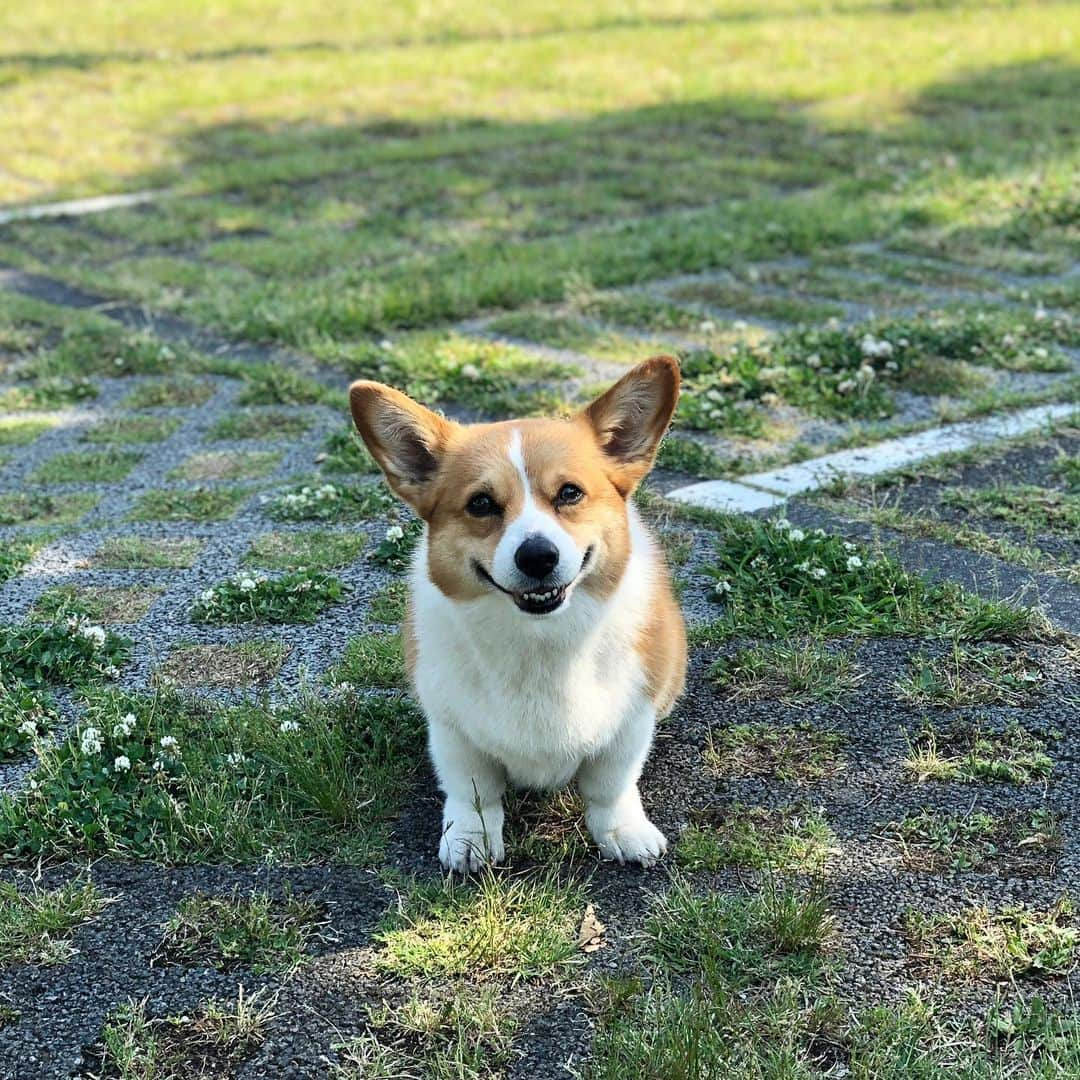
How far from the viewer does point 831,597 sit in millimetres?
4254

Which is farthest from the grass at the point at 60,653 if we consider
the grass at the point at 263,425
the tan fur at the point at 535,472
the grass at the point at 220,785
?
the grass at the point at 263,425

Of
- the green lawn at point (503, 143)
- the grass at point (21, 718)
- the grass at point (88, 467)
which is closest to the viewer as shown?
the grass at point (21, 718)

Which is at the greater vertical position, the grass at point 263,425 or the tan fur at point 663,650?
the tan fur at point 663,650

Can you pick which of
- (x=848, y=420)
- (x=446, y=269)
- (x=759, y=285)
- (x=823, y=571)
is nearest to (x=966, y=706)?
(x=823, y=571)

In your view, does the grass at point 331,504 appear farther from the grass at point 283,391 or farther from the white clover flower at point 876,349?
the white clover flower at point 876,349

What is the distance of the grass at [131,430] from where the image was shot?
6.18 meters

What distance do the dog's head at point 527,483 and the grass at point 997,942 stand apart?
1.01 metres

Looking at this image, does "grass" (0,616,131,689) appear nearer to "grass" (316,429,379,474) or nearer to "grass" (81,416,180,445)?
"grass" (316,429,379,474)

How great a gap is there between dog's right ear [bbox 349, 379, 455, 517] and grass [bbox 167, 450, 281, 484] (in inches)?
98.2

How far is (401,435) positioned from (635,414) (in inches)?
22.3

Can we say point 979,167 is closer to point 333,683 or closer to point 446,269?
point 446,269

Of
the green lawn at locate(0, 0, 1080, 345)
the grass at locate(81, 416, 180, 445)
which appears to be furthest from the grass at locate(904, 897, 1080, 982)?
the green lawn at locate(0, 0, 1080, 345)

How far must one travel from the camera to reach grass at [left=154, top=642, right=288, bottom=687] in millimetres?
4039

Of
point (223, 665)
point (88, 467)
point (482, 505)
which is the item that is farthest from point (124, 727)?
point (88, 467)
